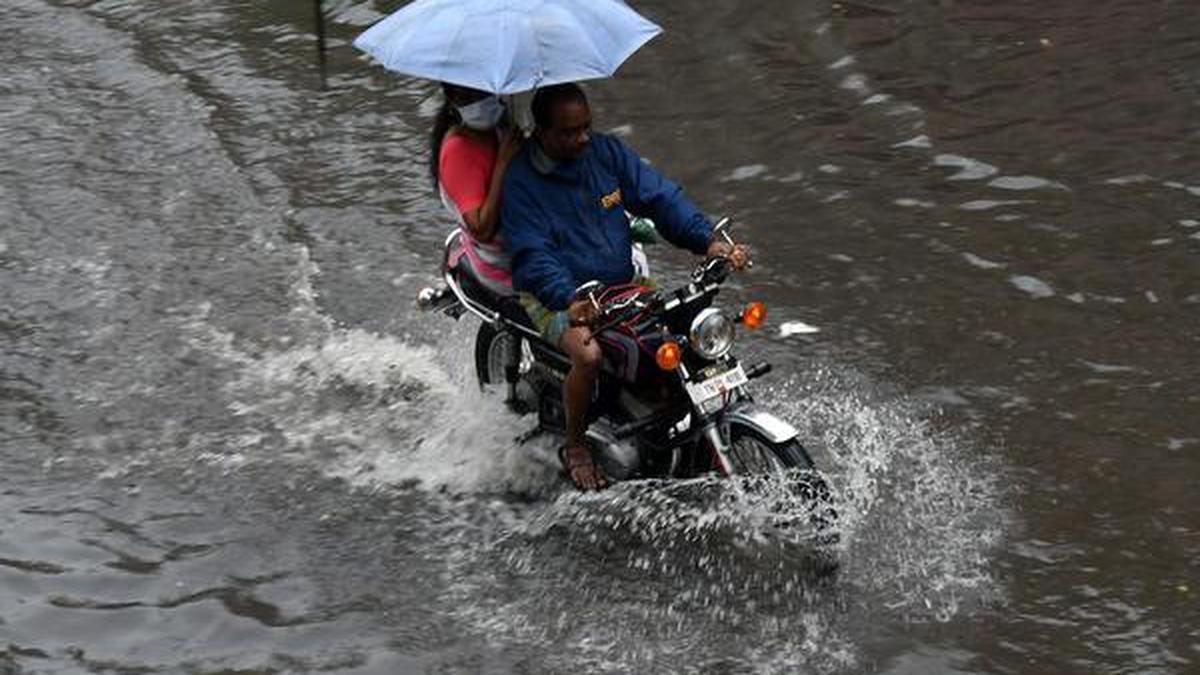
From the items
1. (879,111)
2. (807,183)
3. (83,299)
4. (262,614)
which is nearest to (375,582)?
(262,614)

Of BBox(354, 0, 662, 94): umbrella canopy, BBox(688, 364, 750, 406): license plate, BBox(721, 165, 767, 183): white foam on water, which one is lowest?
BBox(721, 165, 767, 183): white foam on water

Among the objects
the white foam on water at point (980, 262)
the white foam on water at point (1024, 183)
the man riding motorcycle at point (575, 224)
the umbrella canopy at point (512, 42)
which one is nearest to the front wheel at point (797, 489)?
the man riding motorcycle at point (575, 224)

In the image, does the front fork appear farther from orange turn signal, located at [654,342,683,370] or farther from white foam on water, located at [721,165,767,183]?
white foam on water, located at [721,165,767,183]

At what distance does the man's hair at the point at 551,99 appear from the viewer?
6676mm

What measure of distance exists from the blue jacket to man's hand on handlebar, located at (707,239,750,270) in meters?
0.12

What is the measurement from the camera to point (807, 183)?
35.2 ft

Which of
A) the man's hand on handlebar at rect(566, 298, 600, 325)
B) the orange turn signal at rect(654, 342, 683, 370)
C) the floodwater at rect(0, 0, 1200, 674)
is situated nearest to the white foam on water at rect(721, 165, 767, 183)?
the floodwater at rect(0, 0, 1200, 674)

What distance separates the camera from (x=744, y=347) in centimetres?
885

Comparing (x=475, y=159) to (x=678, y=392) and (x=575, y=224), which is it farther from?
(x=678, y=392)

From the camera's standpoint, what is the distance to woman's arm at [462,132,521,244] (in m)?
6.94

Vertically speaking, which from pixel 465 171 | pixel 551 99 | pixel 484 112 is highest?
pixel 551 99

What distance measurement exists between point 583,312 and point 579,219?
60 cm

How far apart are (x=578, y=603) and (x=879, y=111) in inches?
238

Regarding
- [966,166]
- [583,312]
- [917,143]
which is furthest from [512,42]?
[917,143]
